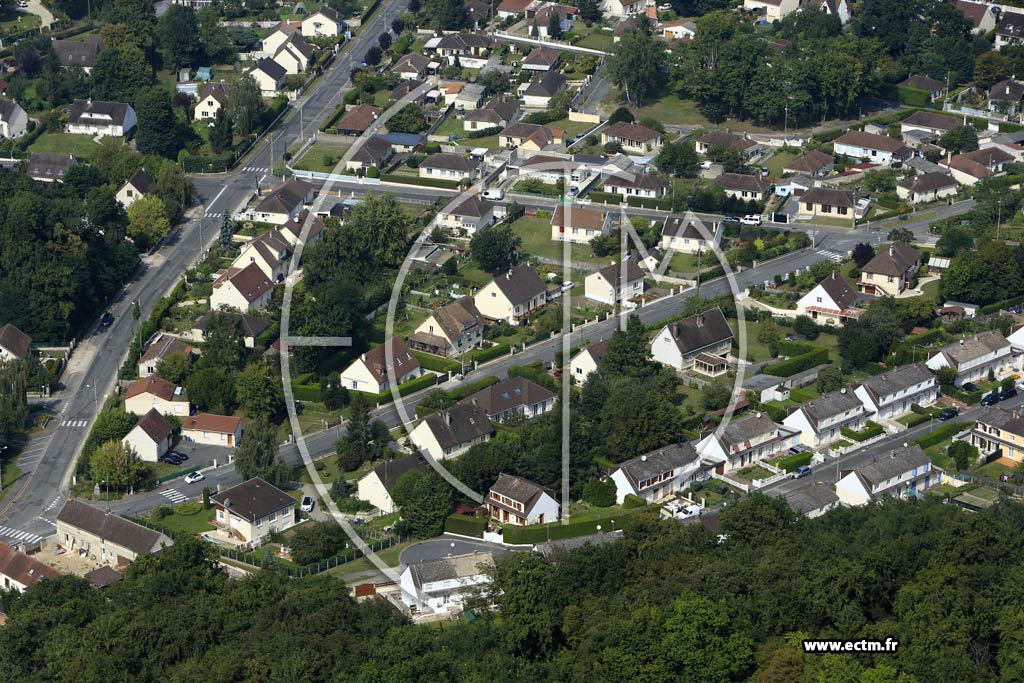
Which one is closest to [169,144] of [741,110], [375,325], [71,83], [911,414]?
[71,83]

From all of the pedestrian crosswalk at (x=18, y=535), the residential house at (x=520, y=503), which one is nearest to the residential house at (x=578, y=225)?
the residential house at (x=520, y=503)

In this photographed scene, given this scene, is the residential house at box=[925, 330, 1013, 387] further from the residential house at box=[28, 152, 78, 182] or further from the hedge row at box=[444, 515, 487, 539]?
the residential house at box=[28, 152, 78, 182]

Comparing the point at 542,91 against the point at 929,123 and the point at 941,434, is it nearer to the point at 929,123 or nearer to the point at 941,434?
the point at 929,123

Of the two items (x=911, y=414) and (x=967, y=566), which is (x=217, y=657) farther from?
(x=911, y=414)

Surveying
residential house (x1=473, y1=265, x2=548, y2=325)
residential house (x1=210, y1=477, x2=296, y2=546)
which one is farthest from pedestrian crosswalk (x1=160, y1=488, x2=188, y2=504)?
residential house (x1=473, y1=265, x2=548, y2=325)

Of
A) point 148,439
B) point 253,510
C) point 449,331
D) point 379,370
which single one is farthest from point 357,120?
point 253,510

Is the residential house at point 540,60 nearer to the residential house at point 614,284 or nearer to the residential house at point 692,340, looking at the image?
the residential house at point 614,284
